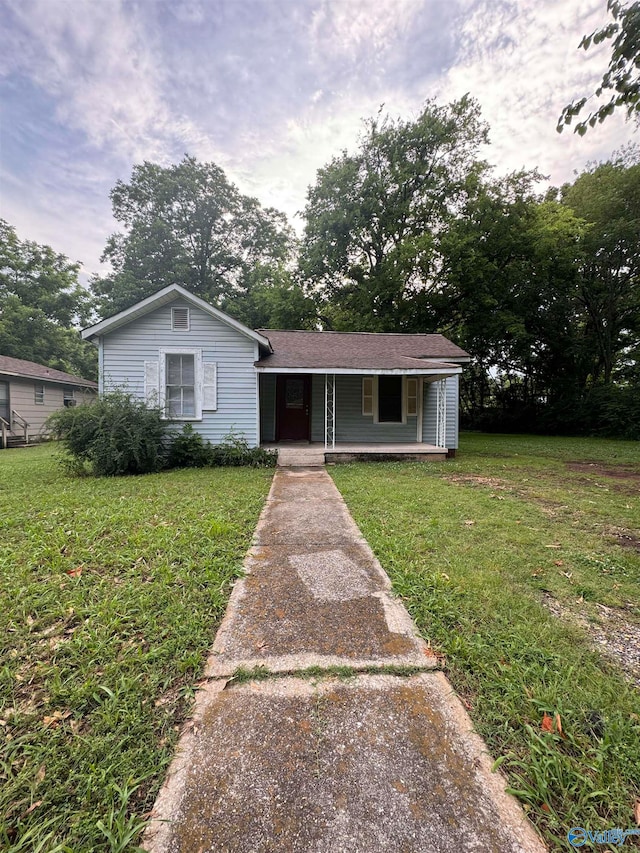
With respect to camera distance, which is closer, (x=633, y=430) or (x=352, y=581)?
(x=352, y=581)

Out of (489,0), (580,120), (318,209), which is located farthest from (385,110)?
(580,120)

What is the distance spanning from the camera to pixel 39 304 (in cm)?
2369

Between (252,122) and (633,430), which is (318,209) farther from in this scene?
(633,430)

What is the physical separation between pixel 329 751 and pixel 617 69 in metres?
6.24

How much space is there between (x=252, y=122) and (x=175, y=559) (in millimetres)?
14373

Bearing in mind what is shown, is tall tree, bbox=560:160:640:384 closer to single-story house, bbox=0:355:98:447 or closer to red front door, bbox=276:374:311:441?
red front door, bbox=276:374:311:441

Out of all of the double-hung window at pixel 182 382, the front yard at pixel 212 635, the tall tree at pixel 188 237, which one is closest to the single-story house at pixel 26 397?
the double-hung window at pixel 182 382

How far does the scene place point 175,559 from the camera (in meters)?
3.23

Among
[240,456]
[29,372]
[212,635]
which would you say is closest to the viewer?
[212,635]

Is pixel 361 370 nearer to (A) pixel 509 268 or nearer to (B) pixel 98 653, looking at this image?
(B) pixel 98 653

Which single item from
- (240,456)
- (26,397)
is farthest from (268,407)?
(26,397)

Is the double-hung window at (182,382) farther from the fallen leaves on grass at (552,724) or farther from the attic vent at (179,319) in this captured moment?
the fallen leaves on grass at (552,724)

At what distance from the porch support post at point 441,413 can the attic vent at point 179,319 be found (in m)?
7.05

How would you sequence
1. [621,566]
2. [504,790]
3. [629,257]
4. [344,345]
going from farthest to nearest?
[629,257]
[344,345]
[621,566]
[504,790]
